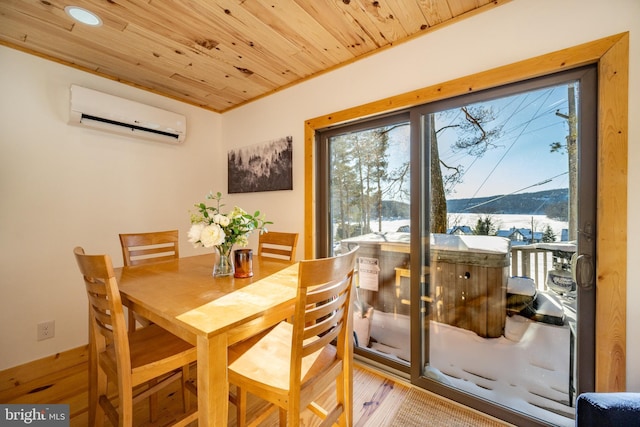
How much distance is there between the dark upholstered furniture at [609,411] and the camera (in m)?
0.80

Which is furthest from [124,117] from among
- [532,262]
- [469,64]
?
[532,262]

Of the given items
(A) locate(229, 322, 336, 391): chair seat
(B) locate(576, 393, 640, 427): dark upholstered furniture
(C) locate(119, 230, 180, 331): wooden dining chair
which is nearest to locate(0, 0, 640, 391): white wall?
(B) locate(576, 393, 640, 427): dark upholstered furniture

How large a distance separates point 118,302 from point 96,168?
73.5 inches

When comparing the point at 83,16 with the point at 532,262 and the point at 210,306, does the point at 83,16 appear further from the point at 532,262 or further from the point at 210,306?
the point at 532,262

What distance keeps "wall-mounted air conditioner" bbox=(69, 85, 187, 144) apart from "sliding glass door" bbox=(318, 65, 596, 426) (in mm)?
→ 1890

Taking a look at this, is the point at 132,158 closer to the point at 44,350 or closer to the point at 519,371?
the point at 44,350

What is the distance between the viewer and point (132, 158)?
8.30 feet

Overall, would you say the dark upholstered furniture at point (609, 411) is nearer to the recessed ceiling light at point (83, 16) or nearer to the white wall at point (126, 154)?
the white wall at point (126, 154)

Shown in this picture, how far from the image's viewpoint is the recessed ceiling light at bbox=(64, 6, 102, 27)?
1.56 metres

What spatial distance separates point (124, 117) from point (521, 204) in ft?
10.2

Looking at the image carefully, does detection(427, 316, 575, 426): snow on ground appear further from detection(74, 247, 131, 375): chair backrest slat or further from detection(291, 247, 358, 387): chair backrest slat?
detection(74, 247, 131, 375): chair backrest slat

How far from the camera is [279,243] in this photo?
2.10 meters

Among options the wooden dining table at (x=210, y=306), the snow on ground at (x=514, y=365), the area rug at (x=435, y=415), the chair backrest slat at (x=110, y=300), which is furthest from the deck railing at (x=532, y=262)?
the chair backrest slat at (x=110, y=300)

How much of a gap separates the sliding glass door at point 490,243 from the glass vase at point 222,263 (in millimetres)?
1097
